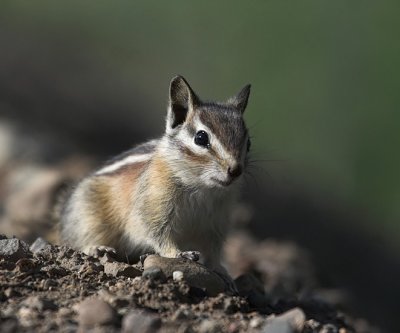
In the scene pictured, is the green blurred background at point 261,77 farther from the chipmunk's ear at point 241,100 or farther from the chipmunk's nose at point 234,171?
the chipmunk's nose at point 234,171

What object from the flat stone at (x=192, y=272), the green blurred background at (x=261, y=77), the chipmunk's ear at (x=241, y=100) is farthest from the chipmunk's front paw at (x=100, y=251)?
the green blurred background at (x=261, y=77)

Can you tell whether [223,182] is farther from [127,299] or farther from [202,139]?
[127,299]

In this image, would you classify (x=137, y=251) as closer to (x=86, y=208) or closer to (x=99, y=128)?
(x=86, y=208)

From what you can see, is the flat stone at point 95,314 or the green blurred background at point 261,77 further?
the green blurred background at point 261,77

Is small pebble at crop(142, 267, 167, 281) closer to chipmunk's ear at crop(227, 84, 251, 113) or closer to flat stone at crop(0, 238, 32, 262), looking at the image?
flat stone at crop(0, 238, 32, 262)

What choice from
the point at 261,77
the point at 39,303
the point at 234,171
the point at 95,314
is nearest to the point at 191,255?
the point at 234,171

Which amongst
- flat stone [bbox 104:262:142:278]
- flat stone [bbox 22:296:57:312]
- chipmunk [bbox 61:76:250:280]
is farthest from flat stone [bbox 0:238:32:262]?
chipmunk [bbox 61:76:250:280]
